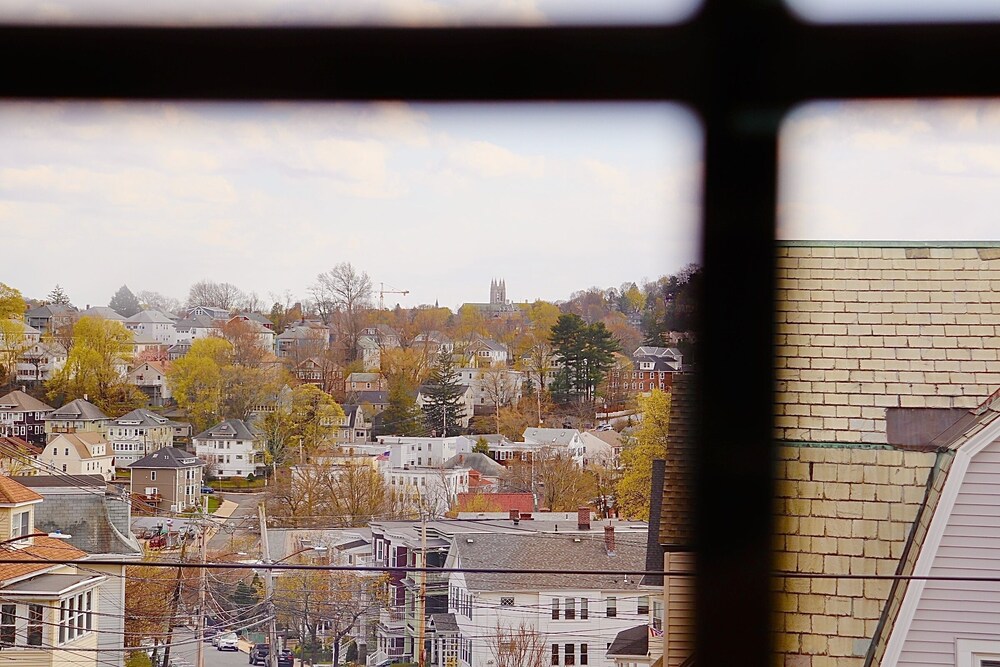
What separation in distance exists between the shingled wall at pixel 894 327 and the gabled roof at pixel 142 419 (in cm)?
190

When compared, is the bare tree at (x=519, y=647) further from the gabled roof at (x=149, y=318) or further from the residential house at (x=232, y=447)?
the gabled roof at (x=149, y=318)

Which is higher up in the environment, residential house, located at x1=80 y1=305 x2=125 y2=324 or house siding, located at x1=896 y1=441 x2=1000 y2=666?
residential house, located at x1=80 y1=305 x2=125 y2=324

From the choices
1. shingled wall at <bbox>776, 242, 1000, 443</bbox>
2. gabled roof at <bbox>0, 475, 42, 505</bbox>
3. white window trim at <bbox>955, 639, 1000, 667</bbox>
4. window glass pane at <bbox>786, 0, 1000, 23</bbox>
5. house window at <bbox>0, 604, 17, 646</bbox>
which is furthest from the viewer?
gabled roof at <bbox>0, 475, 42, 505</bbox>

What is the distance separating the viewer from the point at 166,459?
7.72 ft

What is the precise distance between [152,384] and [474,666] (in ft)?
4.37

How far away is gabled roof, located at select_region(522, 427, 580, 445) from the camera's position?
2326 millimetres

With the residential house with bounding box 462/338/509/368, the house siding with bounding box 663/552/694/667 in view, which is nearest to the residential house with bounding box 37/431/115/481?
the residential house with bounding box 462/338/509/368

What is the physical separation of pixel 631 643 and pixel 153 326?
1.73 meters

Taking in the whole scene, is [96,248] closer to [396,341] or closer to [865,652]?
[396,341]

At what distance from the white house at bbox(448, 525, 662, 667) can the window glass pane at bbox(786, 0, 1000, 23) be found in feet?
4.80

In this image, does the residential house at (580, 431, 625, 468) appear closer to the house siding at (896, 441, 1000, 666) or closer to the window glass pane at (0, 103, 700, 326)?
the window glass pane at (0, 103, 700, 326)

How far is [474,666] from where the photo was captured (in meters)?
2.28

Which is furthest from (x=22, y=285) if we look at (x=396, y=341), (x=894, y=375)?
(x=894, y=375)

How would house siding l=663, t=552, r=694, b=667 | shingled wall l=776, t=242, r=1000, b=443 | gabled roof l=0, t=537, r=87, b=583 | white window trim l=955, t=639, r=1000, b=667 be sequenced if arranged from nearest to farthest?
house siding l=663, t=552, r=694, b=667
white window trim l=955, t=639, r=1000, b=667
shingled wall l=776, t=242, r=1000, b=443
gabled roof l=0, t=537, r=87, b=583
